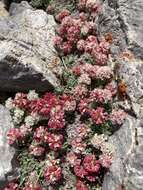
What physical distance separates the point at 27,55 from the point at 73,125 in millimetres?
1738

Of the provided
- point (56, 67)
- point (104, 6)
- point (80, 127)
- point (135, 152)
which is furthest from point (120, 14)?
point (135, 152)

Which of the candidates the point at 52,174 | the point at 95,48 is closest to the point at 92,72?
the point at 95,48

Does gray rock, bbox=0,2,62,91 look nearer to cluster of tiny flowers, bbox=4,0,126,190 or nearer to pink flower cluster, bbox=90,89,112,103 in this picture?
cluster of tiny flowers, bbox=4,0,126,190

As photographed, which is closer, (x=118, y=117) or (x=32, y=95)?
(x=118, y=117)

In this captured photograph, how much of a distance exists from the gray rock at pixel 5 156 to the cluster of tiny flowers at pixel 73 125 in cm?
13

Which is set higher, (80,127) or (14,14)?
(14,14)

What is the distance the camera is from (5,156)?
862 cm

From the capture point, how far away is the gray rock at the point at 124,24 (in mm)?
A: 8672

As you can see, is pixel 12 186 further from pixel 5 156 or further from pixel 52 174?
pixel 52 174

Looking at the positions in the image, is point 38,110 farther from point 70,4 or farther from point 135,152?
point 70,4

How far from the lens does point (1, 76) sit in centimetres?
891

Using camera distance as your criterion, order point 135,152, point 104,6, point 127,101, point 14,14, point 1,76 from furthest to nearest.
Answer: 1. point 14,14
2. point 104,6
3. point 1,76
4. point 127,101
5. point 135,152

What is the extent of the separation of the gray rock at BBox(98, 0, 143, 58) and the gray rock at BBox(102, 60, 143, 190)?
0.45 meters

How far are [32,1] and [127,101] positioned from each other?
418cm
